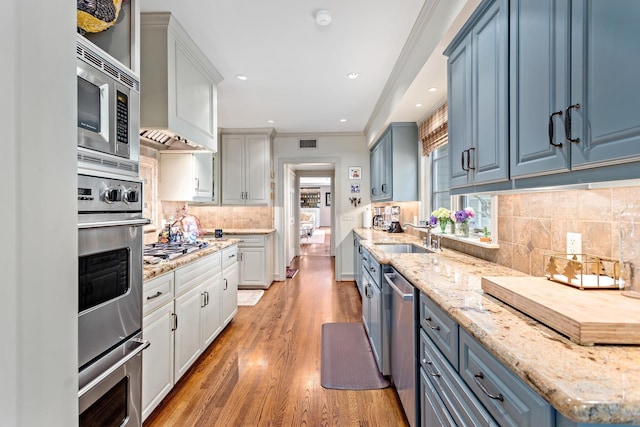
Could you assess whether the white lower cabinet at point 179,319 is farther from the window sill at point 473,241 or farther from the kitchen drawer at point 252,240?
the window sill at point 473,241

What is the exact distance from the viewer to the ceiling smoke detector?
2111mm

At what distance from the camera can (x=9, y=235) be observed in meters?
0.38

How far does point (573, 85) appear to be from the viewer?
3.12 ft

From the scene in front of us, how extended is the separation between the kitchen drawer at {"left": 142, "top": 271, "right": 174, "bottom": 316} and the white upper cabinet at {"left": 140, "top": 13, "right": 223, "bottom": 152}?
1.07 metres

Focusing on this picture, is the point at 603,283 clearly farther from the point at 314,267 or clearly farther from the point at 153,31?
the point at 314,267

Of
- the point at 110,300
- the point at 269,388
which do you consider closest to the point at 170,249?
the point at 110,300

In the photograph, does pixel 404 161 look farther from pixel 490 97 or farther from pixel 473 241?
pixel 490 97

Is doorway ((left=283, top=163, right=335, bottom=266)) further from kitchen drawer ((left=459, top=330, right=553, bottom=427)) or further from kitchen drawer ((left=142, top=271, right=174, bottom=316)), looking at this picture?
kitchen drawer ((left=459, top=330, right=553, bottom=427))

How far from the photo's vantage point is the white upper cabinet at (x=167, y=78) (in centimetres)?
223

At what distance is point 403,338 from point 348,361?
0.94m

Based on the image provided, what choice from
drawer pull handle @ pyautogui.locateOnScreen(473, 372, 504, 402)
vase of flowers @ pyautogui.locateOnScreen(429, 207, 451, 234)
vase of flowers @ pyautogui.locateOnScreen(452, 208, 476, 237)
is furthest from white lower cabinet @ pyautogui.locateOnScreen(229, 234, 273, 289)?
drawer pull handle @ pyautogui.locateOnScreen(473, 372, 504, 402)

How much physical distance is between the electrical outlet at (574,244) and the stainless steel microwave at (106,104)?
2020mm

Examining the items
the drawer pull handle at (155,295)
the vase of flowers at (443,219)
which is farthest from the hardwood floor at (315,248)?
the drawer pull handle at (155,295)

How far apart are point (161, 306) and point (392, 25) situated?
8.15ft
